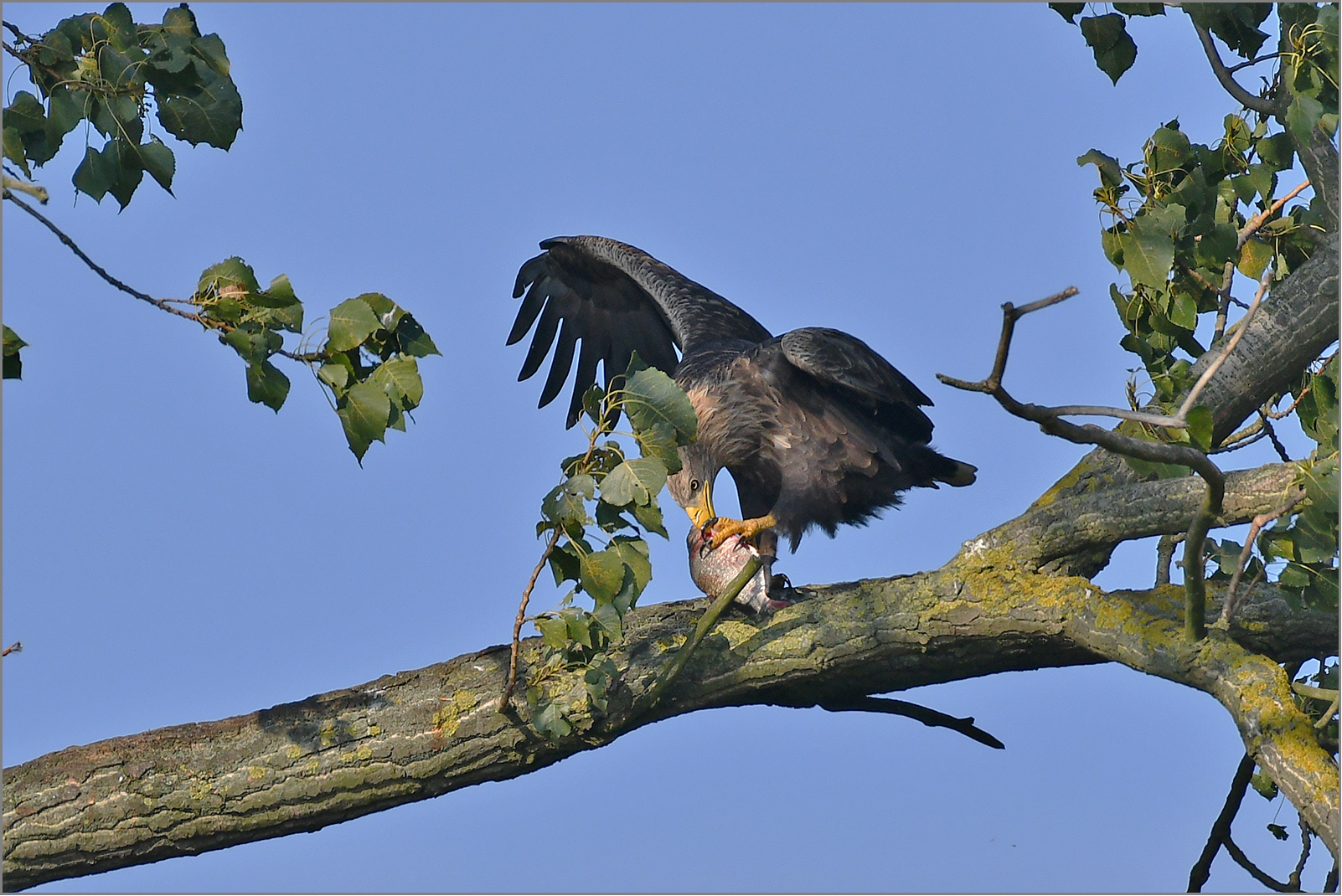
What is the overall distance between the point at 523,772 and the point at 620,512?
1.06 m

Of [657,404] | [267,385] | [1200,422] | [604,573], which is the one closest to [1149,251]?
[1200,422]

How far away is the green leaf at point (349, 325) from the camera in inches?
115

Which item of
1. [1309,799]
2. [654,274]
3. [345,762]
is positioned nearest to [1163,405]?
[1309,799]

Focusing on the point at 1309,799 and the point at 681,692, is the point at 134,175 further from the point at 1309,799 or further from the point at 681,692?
the point at 1309,799

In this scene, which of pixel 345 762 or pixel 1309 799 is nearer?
pixel 1309 799

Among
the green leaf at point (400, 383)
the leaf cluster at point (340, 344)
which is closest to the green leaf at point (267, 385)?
the leaf cluster at point (340, 344)

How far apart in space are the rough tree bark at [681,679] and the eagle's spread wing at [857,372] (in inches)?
37.7

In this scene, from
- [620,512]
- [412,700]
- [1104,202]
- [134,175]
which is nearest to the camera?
[134,175]

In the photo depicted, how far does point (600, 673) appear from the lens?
3586mm

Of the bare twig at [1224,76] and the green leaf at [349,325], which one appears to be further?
the bare twig at [1224,76]

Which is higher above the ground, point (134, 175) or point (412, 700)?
point (134, 175)

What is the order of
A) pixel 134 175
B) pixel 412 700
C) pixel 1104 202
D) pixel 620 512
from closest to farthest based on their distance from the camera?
pixel 134 175
pixel 620 512
pixel 1104 202
pixel 412 700

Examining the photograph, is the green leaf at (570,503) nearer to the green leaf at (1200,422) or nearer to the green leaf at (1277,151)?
the green leaf at (1200,422)

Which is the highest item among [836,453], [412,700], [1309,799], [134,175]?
[134,175]
